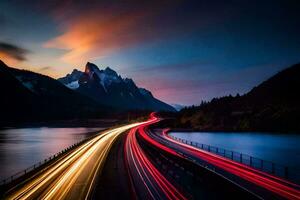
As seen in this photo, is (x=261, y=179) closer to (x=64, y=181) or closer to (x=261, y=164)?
(x=261, y=164)

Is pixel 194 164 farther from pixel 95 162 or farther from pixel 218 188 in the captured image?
pixel 95 162

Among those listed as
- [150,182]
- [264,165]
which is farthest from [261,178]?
[264,165]

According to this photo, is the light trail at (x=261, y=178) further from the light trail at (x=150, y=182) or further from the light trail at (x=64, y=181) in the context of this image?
the light trail at (x=64, y=181)

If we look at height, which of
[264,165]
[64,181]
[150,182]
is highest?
[150,182]

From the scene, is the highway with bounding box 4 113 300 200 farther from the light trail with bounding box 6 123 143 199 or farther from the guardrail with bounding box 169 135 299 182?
the guardrail with bounding box 169 135 299 182

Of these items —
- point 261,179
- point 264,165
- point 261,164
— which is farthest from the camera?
point 264,165

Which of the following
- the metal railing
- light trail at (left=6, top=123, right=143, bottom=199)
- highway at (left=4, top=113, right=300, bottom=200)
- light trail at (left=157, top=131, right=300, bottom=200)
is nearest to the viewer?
light trail at (left=157, top=131, right=300, bottom=200)

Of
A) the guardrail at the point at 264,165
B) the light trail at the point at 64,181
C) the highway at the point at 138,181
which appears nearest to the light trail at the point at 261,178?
the highway at the point at 138,181

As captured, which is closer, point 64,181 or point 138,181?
point 64,181

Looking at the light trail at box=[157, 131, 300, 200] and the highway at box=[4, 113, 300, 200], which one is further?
the highway at box=[4, 113, 300, 200]

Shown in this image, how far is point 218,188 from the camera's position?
117 ft

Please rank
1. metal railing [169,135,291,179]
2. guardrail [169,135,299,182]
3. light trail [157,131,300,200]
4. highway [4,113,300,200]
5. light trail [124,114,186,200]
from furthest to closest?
guardrail [169,135,299,182] → metal railing [169,135,291,179] → light trail [124,114,186,200] → highway [4,113,300,200] → light trail [157,131,300,200]

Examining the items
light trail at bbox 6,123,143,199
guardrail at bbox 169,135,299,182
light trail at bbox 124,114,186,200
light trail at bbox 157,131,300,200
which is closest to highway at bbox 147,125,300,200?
light trail at bbox 157,131,300,200

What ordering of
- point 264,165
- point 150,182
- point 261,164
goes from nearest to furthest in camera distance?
1. point 150,182
2. point 261,164
3. point 264,165
